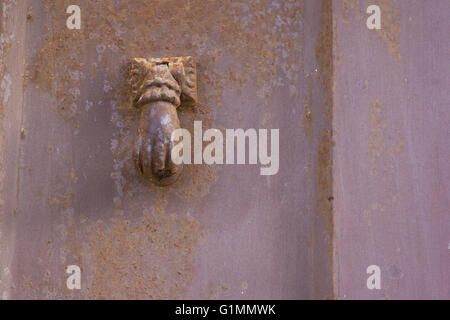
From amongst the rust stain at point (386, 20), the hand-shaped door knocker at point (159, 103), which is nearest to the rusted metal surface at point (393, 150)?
the rust stain at point (386, 20)

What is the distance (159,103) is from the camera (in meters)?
0.78

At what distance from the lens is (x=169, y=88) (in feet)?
2.59

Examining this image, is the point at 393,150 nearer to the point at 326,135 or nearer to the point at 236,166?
the point at 326,135

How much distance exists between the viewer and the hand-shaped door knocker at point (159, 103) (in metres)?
0.76

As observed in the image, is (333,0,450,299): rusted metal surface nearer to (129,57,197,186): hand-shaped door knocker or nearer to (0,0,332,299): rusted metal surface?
(0,0,332,299): rusted metal surface

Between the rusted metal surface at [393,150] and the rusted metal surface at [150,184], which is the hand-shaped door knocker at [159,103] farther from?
the rusted metal surface at [393,150]

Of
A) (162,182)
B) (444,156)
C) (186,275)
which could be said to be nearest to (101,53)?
(162,182)

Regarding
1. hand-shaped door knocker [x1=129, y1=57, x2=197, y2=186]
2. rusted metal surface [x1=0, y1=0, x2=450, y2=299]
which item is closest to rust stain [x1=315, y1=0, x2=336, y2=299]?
rusted metal surface [x1=0, y1=0, x2=450, y2=299]

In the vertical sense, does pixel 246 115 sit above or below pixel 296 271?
above

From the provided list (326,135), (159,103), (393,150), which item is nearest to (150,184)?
(159,103)

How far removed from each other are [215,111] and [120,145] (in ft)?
0.58

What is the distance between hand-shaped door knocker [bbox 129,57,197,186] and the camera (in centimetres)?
76

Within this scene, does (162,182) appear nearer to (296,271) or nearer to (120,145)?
(120,145)

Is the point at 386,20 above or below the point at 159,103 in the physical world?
above
